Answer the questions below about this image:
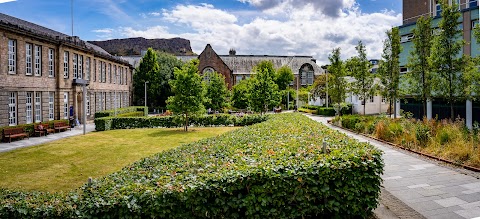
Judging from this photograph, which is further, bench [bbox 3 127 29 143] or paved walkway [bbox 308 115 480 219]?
bench [bbox 3 127 29 143]

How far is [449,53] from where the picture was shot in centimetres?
Result: 1373

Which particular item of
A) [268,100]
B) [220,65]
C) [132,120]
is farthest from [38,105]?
[220,65]

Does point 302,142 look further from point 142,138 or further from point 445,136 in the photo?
point 142,138

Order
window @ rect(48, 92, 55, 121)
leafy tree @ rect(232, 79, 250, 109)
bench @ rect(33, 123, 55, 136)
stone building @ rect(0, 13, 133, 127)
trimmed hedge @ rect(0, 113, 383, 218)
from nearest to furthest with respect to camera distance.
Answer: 1. trimmed hedge @ rect(0, 113, 383, 218)
2. stone building @ rect(0, 13, 133, 127)
3. bench @ rect(33, 123, 55, 136)
4. window @ rect(48, 92, 55, 121)
5. leafy tree @ rect(232, 79, 250, 109)

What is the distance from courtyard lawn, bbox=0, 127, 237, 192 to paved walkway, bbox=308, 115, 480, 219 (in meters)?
8.25

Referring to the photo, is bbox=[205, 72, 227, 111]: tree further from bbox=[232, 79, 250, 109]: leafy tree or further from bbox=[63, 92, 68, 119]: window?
bbox=[63, 92, 68, 119]: window

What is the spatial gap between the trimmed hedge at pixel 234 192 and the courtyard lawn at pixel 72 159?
17.2ft

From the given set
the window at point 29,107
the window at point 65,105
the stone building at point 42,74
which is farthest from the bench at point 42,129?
the window at point 65,105

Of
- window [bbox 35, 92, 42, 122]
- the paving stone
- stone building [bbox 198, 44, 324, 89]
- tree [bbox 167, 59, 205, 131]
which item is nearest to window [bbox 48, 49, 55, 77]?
window [bbox 35, 92, 42, 122]

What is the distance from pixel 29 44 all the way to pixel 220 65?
38.0 metres

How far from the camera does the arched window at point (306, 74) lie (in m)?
64.0

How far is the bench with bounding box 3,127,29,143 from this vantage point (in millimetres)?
17297

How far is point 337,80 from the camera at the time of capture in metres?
28.5

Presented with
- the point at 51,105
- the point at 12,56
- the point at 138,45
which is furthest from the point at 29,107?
the point at 138,45
